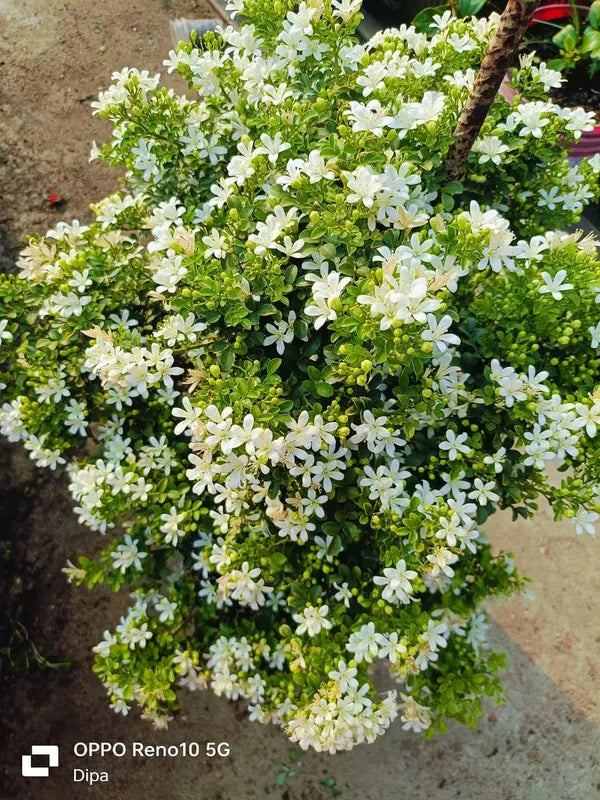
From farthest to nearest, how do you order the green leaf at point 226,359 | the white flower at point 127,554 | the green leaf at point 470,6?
the green leaf at point 470,6, the white flower at point 127,554, the green leaf at point 226,359

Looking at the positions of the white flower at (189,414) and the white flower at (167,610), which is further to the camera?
the white flower at (167,610)

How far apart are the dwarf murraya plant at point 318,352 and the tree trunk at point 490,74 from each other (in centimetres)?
6

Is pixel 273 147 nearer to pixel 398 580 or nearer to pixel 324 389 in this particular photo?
pixel 324 389

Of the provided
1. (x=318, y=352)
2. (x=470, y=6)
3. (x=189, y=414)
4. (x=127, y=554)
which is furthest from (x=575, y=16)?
(x=127, y=554)

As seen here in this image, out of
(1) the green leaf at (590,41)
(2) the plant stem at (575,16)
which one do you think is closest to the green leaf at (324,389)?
(1) the green leaf at (590,41)

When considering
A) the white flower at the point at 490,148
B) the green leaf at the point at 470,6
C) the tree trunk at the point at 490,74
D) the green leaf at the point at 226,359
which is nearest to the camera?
the tree trunk at the point at 490,74

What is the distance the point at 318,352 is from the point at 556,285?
2.33 feet

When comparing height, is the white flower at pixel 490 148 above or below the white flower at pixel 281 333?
above

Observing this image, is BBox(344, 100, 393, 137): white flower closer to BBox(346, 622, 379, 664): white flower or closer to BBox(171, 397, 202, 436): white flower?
BBox(171, 397, 202, 436): white flower

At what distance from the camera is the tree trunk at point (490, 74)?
5.47 ft

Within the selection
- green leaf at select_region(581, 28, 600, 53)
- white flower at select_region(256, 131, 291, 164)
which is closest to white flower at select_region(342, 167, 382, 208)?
white flower at select_region(256, 131, 291, 164)

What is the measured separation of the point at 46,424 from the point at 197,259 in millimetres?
870

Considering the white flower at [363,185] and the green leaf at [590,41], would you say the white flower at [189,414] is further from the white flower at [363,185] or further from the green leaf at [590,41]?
the green leaf at [590,41]

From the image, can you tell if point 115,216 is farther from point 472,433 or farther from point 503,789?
point 503,789
